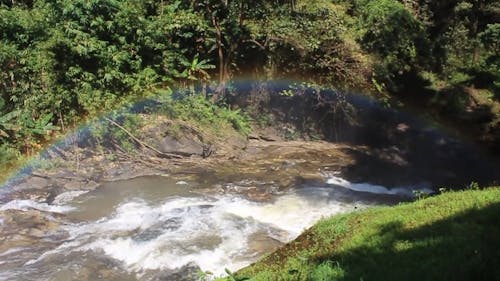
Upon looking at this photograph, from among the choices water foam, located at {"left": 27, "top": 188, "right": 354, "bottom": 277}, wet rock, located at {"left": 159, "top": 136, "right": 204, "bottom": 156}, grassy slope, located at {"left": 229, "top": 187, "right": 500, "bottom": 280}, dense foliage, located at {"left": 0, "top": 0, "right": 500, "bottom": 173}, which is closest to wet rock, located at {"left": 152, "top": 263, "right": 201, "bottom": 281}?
water foam, located at {"left": 27, "top": 188, "right": 354, "bottom": 277}

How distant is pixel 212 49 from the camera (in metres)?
18.6

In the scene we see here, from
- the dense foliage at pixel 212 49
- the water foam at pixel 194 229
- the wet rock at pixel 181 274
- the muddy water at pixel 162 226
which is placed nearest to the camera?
the wet rock at pixel 181 274

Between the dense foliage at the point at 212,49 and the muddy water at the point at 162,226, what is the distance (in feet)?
10.8

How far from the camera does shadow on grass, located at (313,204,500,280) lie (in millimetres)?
5309

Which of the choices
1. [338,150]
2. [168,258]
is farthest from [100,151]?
[338,150]

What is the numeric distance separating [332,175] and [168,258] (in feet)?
23.6

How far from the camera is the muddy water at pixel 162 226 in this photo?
9.80 m

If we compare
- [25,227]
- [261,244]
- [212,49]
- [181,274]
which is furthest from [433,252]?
[212,49]

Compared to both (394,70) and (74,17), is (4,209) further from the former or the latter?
(394,70)

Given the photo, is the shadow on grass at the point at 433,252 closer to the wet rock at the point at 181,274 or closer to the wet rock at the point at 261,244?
the wet rock at the point at 181,274

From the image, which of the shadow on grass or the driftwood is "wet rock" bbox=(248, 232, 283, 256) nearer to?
the shadow on grass

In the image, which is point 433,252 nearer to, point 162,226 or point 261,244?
point 261,244

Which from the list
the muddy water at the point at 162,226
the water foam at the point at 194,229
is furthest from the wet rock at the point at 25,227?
the water foam at the point at 194,229

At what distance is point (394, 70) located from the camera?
66.4ft
